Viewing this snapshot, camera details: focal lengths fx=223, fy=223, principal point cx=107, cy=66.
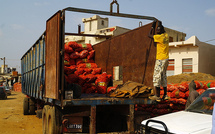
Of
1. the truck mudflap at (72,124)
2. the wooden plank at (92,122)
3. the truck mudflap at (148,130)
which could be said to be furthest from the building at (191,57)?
the truck mudflap at (148,130)

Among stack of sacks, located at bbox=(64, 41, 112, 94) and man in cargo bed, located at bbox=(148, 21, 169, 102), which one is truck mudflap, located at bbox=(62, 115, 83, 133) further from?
stack of sacks, located at bbox=(64, 41, 112, 94)

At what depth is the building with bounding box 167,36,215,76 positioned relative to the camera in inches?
712

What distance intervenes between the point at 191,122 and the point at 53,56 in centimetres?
320

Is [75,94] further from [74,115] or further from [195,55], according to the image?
[195,55]

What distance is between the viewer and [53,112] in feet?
15.9

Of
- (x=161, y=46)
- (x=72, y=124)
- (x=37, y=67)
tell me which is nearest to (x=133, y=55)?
(x=161, y=46)

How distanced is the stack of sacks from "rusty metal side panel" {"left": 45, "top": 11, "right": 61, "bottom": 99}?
1.28 m

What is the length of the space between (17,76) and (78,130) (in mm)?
52805

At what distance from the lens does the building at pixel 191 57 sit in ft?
59.3

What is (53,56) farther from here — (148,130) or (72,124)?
(148,130)

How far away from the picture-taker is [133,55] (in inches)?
255

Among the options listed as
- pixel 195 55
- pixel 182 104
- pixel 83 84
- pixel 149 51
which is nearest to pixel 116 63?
pixel 83 84

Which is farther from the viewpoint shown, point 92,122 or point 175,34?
point 175,34

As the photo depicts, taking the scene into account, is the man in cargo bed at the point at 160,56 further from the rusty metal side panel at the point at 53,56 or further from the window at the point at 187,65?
the window at the point at 187,65
